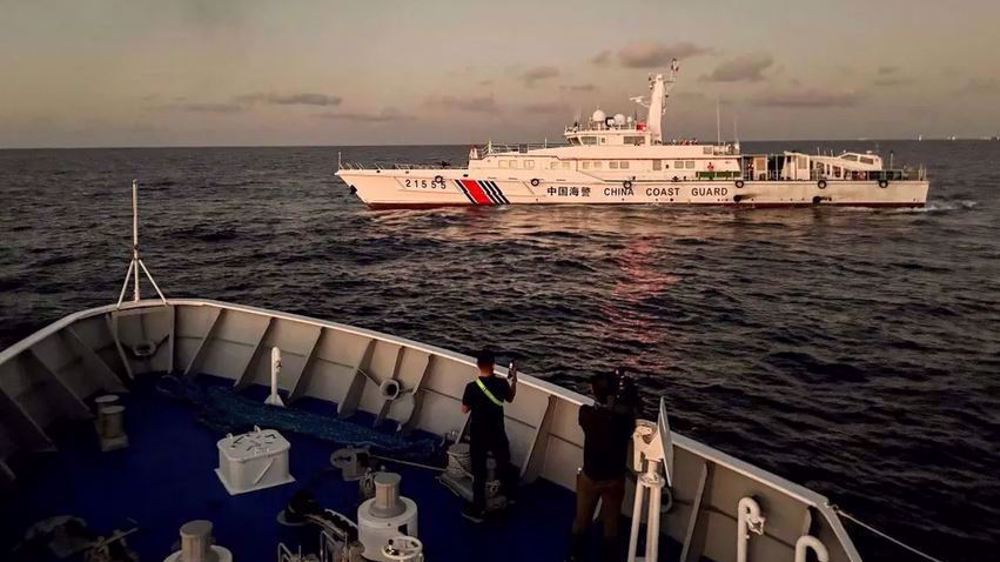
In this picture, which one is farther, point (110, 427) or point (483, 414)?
point (110, 427)

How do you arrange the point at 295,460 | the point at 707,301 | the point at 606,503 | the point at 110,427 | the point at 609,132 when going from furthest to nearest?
the point at 609,132 → the point at 707,301 → the point at 110,427 → the point at 295,460 → the point at 606,503

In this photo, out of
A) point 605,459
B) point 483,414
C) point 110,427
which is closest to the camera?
point 605,459

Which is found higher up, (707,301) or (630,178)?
(630,178)

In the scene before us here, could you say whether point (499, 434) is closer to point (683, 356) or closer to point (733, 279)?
point (683, 356)

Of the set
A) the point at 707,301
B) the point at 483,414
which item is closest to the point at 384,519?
the point at 483,414

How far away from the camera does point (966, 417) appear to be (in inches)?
628

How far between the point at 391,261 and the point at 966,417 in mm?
26704

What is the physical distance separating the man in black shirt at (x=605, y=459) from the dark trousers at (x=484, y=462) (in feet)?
3.17

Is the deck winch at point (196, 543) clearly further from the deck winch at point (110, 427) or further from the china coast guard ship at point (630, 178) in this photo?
the china coast guard ship at point (630, 178)

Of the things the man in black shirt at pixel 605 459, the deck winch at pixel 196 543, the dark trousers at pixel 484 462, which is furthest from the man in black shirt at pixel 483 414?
the deck winch at pixel 196 543

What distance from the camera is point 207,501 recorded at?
245 inches

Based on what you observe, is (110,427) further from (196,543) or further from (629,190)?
(629,190)

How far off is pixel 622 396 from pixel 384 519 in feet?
6.51

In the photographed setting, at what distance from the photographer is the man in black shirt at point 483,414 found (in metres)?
5.81
